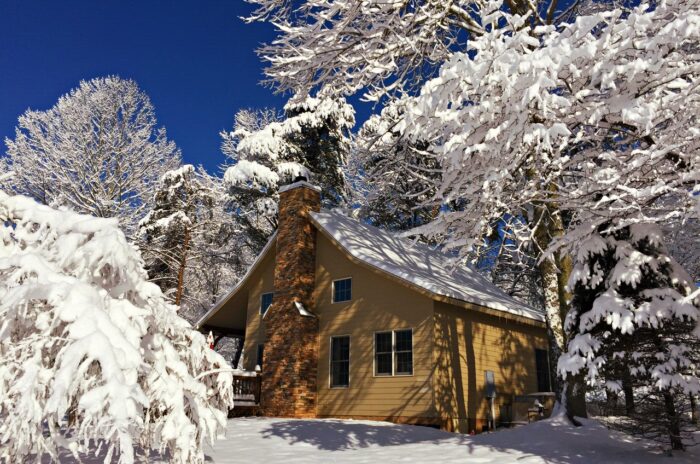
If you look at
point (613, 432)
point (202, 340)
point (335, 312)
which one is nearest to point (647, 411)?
point (613, 432)

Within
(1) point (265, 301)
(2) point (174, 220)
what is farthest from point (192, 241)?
(1) point (265, 301)

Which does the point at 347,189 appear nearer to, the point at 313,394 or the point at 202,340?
the point at 313,394

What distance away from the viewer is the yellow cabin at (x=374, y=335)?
13359 millimetres

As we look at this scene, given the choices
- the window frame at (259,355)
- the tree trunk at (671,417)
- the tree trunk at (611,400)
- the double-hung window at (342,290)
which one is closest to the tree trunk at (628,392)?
the tree trunk at (611,400)

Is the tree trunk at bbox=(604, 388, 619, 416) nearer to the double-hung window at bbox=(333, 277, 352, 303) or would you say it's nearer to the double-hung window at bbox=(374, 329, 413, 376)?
the double-hung window at bbox=(374, 329, 413, 376)

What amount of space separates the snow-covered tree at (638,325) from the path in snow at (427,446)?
2.79 feet

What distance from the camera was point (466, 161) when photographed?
711 centimetres

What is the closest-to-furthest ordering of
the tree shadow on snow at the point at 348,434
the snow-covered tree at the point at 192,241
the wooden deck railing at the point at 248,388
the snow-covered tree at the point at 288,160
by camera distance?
the tree shadow on snow at the point at 348,434 → the wooden deck railing at the point at 248,388 → the snow-covered tree at the point at 192,241 → the snow-covered tree at the point at 288,160

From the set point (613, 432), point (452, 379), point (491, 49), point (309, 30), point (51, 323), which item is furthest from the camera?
point (452, 379)

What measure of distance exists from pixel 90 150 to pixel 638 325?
779 inches

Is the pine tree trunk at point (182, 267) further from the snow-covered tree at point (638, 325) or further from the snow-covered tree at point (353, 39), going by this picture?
the snow-covered tree at point (638, 325)

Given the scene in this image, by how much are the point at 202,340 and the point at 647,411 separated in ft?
19.5

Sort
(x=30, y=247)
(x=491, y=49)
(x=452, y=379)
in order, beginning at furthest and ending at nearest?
1. (x=452, y=379)
2. (x=491, y=49)
3. (x=30, y=247)

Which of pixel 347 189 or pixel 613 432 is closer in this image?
pixel 613 432
